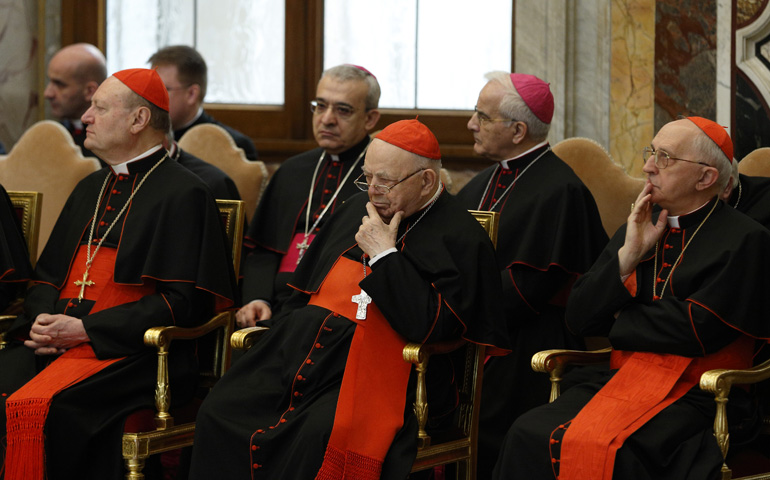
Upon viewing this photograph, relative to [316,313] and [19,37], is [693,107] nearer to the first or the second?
[316,313]

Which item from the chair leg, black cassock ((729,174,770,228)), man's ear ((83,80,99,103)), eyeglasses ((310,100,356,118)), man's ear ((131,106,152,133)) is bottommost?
the chair leg

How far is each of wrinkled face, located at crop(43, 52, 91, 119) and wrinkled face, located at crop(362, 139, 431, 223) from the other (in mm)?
2952

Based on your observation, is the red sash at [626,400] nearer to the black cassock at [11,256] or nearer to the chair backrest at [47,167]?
the black cassock at [11,256]

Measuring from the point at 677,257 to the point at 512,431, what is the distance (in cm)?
83

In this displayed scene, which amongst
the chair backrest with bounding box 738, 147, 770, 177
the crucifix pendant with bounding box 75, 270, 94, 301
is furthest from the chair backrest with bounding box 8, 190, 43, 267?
the chair backrest with bounding box 738, 147, 770, 177

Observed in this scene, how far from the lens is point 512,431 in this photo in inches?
121

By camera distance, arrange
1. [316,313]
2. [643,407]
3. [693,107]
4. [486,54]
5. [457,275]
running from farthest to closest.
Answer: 1. [486,54]
2. [693,107]
3. [316,313]
4. [457,275]
5. [643,407]

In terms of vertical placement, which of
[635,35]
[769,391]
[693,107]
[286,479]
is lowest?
[286,479]

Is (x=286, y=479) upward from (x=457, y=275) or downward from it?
downward

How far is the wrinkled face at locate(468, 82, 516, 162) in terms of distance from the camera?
14.0 feet

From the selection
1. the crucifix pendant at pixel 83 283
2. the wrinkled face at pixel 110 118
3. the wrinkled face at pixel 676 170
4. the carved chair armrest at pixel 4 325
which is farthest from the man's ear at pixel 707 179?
the carved chair armrest at pixel 4 325

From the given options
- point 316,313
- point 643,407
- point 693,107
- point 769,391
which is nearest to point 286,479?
point 316,313

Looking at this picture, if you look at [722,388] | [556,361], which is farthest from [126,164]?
[722,388]

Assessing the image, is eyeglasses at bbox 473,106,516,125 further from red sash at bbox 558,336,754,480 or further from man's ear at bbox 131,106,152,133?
man's ear at bbox 131,106,152,133
